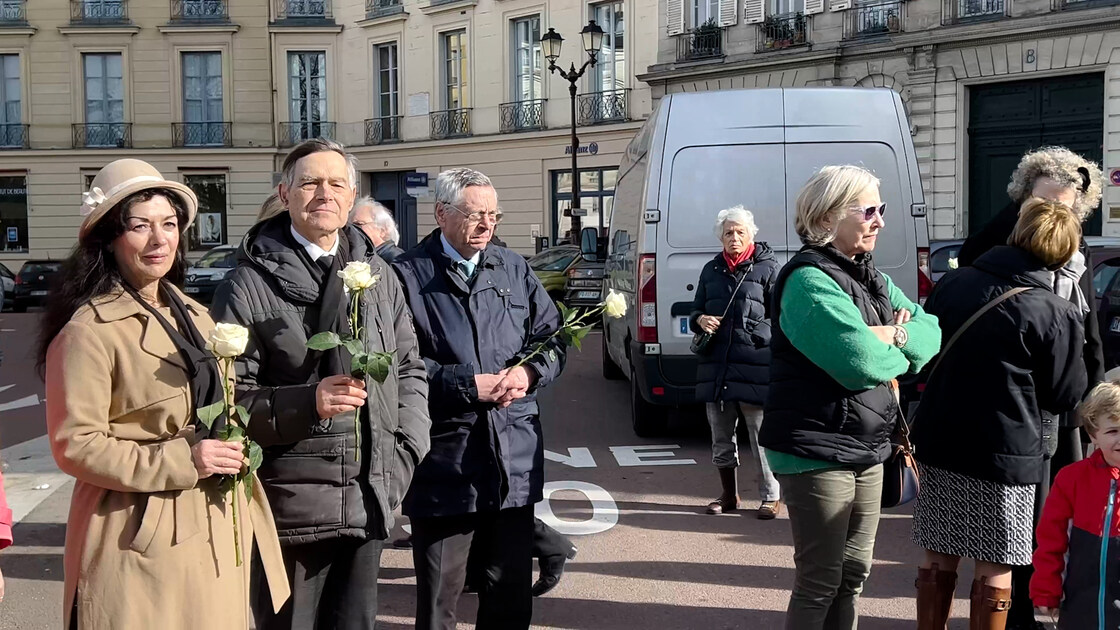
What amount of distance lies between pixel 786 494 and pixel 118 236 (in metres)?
2.18

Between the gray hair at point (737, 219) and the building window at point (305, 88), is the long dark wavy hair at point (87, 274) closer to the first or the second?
A: the gray hair at point (737, 219)

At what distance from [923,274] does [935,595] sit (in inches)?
152

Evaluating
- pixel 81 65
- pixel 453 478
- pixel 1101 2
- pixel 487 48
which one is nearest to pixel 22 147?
pixel 81 65

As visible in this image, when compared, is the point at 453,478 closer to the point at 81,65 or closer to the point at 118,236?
the point at 118,236

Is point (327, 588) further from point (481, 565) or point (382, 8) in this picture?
point (382, 8)

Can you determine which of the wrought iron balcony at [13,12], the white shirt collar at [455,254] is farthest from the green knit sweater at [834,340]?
the wrought iron balcony at [13,12]

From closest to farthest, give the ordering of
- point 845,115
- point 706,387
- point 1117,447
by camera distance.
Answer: point 1117,447, point 706,387, point 845,115

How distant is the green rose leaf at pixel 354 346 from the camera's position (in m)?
2.73

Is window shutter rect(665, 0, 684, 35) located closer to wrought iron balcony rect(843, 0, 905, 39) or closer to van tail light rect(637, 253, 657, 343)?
wrought iron balcony rect(843, 0, 905, 39)

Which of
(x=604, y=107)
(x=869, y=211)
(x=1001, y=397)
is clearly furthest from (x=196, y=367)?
(x=604, y=107)

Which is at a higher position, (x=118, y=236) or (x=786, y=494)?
(x=118, y=236)

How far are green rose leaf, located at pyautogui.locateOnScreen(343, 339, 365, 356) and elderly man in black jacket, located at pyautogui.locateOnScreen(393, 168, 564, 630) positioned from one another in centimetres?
89

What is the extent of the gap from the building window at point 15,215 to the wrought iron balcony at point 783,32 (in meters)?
26.2

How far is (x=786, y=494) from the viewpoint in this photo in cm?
348
